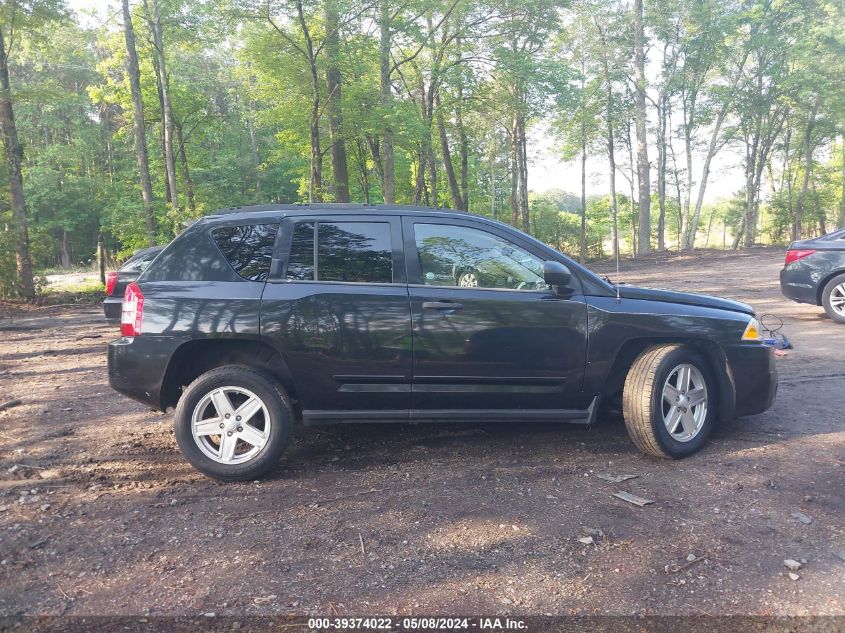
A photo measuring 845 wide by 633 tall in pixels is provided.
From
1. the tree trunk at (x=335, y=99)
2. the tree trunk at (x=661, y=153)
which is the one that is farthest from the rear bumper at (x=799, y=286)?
the tree trunk at (x=661, y=153)

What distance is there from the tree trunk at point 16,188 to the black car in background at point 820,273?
57.2ft

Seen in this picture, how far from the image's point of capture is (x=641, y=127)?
1025 inches

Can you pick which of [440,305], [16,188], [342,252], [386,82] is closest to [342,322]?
[342,252]

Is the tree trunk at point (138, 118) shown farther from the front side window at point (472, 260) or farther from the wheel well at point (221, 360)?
the front side window at point (472, 260)

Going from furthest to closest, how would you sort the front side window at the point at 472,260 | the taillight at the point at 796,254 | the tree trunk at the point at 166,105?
the tree trunk at the point at 166,105 < the taillight at the point at 796,254 < the front side window at the point at 472,260

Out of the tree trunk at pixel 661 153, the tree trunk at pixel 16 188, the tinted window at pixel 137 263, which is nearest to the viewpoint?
the tinted window at pixel 137 263

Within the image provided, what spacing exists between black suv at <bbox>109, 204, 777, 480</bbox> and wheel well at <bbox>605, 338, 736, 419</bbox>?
0.04ft

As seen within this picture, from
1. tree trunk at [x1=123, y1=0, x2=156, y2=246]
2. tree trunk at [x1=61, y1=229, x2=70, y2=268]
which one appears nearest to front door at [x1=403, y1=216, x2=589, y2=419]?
tree trunk at [x1=123, y1=0, x2=156, y2=246]

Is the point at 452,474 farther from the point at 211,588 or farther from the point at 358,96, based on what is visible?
the point at 358,96

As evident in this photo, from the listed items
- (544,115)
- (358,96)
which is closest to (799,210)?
(544,115)

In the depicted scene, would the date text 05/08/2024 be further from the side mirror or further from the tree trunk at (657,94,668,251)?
the tree trunk at (657,94,668,251)

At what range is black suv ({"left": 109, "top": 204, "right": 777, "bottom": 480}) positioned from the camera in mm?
3963

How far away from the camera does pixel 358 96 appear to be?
60.3 feet

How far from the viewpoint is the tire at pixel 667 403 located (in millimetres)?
4074
